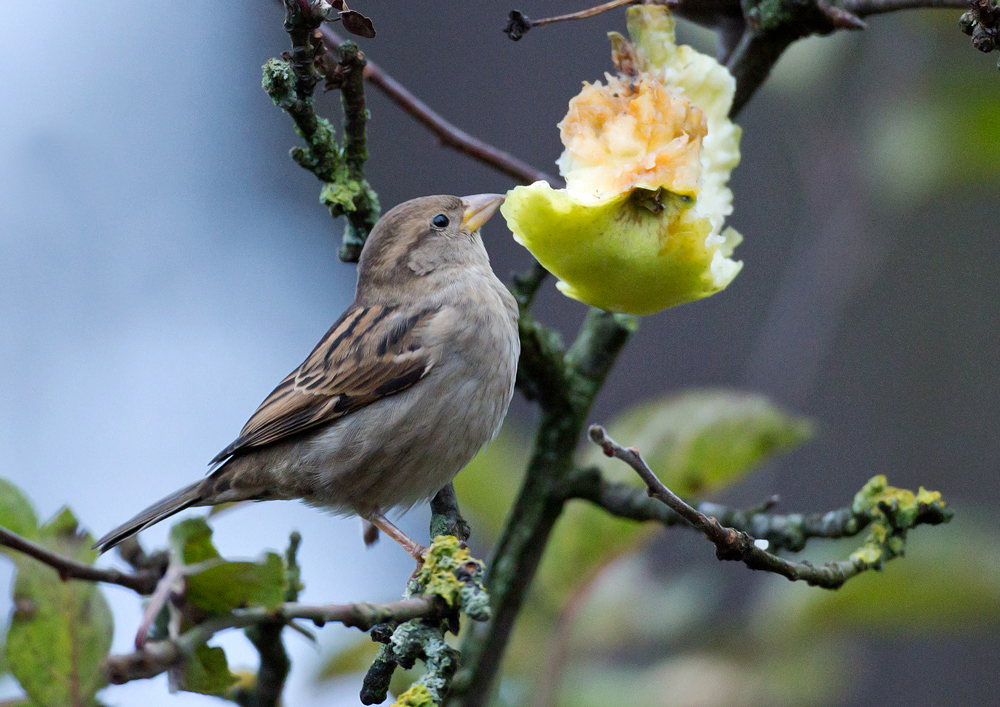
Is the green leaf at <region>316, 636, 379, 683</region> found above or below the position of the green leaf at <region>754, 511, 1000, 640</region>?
below

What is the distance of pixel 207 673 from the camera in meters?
1.03

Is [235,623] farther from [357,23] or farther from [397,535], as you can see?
[397,535]

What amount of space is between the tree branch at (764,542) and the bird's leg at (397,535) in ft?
2.88

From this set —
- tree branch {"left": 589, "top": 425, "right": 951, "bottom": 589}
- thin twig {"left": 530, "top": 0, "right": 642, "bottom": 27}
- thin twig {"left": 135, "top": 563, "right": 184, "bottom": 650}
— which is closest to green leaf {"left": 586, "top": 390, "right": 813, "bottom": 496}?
tree branch {"left": 589, "top": 425, "right": 951, "bottom": 589}

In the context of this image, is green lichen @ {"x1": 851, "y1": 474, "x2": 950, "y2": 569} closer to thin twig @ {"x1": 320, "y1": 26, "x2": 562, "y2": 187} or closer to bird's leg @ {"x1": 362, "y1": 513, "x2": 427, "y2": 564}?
thin twig @ {"x1": 320, "y1": 26, "x2": 562, "y2": 187}

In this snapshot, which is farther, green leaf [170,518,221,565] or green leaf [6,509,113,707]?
green leaf [170,518,221,565]

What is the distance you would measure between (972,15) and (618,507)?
1055mm

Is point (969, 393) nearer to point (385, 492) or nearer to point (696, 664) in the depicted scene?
point (696, 664)

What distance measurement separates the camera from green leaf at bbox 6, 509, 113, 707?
0.94m

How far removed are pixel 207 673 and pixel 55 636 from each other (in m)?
0.16

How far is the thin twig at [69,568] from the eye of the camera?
958 mm

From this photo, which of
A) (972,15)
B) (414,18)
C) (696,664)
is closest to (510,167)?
(972,15)

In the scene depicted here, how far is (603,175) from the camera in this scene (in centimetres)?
142

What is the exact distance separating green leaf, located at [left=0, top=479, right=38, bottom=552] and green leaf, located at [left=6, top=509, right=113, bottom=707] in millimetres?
103
